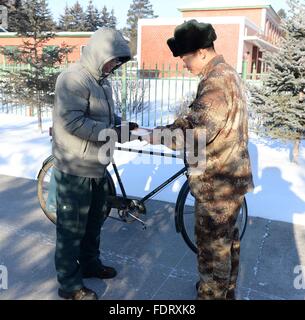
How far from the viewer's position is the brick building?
31.2 m

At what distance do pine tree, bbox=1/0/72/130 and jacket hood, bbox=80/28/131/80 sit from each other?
6.94 metres

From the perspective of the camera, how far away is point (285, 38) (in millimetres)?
6469

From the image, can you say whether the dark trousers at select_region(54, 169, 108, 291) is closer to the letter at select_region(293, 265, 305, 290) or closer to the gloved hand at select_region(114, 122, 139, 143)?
the gloved hand at select_region(114, 122, 139, 143)

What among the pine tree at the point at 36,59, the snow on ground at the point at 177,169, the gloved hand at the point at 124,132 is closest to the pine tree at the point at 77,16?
the pine tree at the point at 36,59

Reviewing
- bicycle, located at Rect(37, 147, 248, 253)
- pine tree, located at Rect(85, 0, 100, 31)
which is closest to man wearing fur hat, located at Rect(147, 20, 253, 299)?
bicycle, located at Rect(37, 147, 248, 253)

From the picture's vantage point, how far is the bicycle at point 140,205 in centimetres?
352

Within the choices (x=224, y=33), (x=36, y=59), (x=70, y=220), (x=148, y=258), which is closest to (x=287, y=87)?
(x=148, y=258)

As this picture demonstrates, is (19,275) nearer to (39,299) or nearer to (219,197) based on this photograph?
(39,299)

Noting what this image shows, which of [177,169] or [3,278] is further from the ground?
[177,169]

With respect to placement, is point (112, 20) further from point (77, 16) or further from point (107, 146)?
point (107, 146)

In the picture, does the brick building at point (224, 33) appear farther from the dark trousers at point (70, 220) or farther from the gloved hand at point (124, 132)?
the dark trousers at point (70, 220)

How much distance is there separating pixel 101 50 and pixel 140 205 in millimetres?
1674

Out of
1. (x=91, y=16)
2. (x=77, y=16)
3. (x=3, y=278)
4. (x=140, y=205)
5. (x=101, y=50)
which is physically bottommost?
(x=3, y=278)

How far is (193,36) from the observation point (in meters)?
2.35
